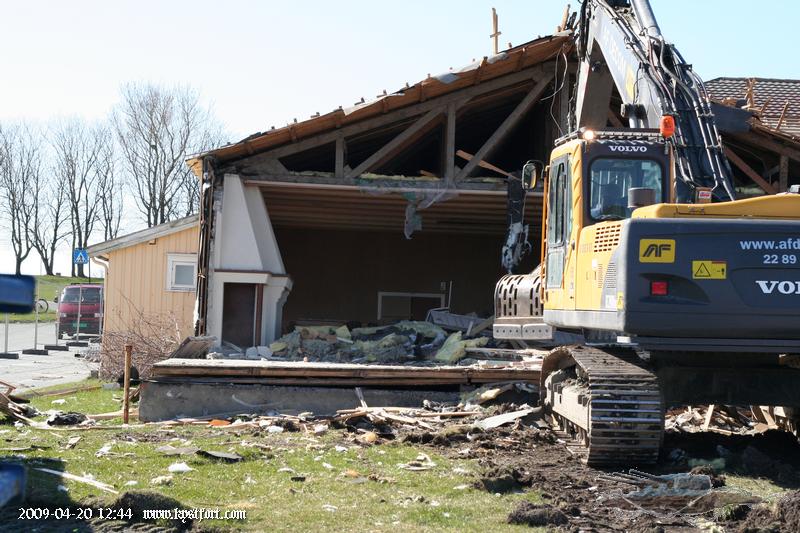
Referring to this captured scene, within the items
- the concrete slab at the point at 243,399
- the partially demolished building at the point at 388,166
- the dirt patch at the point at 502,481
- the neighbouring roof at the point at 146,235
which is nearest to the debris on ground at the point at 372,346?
the partially demolished building at the point at 388,166

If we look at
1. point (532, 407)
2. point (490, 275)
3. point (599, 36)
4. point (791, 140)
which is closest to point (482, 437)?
point (532, 407)

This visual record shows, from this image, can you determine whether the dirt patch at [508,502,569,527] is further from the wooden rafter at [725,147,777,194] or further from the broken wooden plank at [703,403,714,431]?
the wooden rafter at [725,147,777,194]

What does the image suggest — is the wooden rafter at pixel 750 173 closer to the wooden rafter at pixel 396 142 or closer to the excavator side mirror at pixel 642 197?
the wooden rafter at pixel 396 142

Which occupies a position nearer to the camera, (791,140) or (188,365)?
(188,365)

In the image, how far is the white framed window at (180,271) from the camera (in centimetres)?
2109

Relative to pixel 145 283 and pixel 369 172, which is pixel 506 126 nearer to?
pixel 369 172

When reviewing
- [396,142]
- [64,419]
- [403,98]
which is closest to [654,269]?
[64,419]

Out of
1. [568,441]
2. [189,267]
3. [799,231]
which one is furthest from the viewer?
[189,267]

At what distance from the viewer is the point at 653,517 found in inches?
271

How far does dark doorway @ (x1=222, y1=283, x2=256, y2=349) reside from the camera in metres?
18.1

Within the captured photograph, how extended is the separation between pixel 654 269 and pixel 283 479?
357 cm

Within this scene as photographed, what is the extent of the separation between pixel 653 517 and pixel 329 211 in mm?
16178

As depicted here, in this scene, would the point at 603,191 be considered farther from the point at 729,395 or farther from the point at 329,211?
the point at 329,211

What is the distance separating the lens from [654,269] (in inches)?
305
